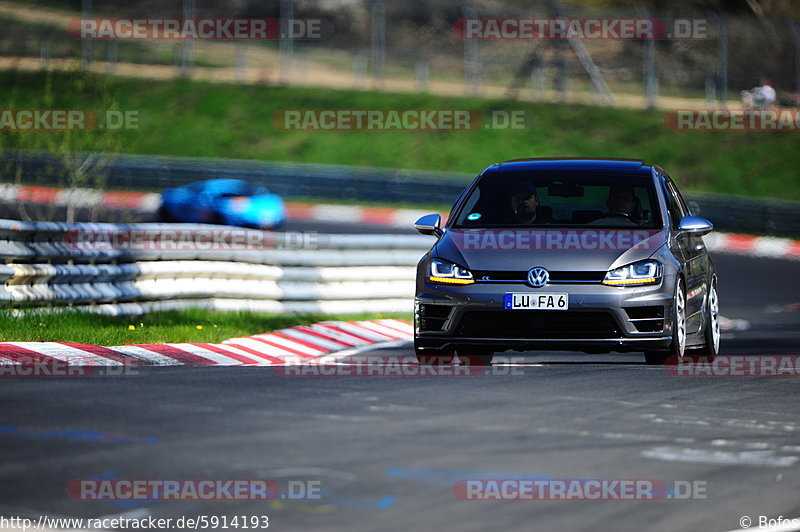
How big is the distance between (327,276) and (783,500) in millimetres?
10406

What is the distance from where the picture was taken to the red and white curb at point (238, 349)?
1126 cm

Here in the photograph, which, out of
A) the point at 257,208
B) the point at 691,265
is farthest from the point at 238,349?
the point at 257,208

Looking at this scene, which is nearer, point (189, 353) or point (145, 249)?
point (189, 353)

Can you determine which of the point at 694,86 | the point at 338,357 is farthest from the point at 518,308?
the point at 694,86

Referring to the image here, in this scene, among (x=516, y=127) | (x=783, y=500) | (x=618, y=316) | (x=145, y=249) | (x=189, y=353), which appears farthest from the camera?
(x=516, y=127)

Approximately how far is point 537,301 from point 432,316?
819 mm

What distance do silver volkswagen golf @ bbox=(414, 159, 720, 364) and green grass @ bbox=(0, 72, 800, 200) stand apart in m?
27.0

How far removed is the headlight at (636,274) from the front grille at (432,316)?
1187 mm

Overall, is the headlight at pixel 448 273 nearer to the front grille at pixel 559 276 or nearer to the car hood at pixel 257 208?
the front grille at pixel 559 276

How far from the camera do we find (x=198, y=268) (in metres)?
15.1

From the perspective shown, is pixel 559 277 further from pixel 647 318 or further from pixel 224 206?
pixel 224 206

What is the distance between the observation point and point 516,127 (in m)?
41.5

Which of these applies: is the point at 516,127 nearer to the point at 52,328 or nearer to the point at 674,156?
the point at 674,156

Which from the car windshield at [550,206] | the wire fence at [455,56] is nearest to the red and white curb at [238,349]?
the car windshield at [550,206]
